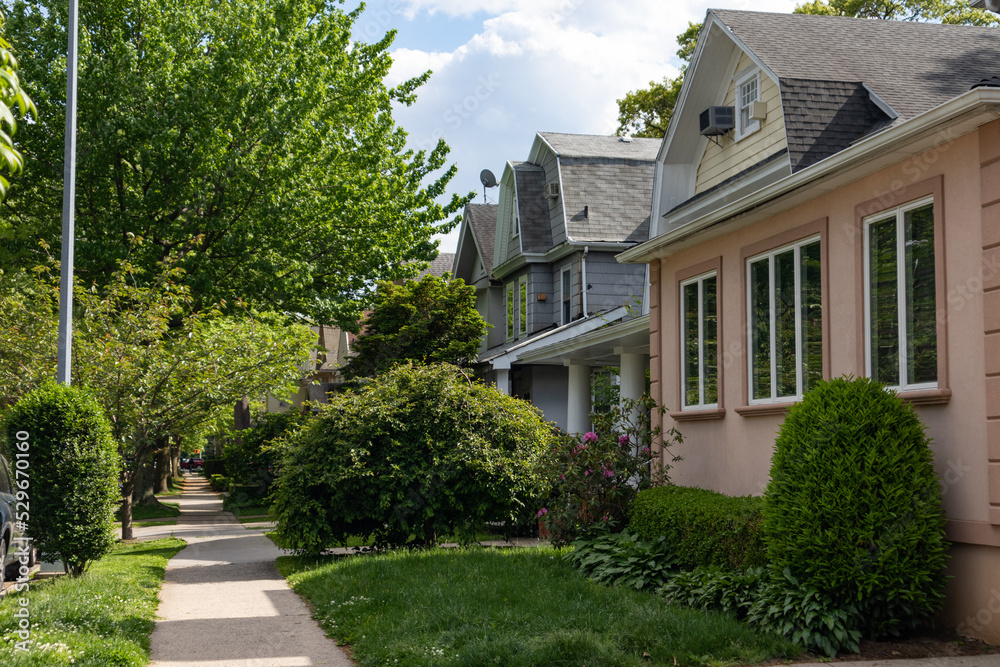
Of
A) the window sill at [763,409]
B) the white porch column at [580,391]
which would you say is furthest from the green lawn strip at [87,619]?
the white porch column at [580,391]

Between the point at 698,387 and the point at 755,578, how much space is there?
3.76 metres

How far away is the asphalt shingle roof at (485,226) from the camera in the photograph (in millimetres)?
28078

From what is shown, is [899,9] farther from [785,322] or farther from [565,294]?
[785,322]

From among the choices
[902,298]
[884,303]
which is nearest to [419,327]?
[884,303]

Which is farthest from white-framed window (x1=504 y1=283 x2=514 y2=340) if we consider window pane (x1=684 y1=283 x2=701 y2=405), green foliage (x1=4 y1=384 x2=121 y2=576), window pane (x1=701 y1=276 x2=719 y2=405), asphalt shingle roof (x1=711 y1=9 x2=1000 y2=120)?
green foliage (x1=4 y1=384 x2=121 y2=576)

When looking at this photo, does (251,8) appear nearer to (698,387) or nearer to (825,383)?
(698,387)

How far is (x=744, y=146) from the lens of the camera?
13.8 m

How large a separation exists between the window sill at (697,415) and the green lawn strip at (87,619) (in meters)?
6.13

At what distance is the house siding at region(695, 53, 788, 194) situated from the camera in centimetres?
1298

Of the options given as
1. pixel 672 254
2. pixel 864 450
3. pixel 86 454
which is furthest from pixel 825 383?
pixel 86 454

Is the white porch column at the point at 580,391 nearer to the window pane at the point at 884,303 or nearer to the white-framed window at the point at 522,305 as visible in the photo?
the white-framed window at the point at 522,305

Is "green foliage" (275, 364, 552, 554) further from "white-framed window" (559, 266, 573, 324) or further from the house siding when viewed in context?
"white-framed window" (559, 266, 573, 324)

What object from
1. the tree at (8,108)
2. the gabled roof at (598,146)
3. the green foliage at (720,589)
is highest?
the gabled roof at (598,146)

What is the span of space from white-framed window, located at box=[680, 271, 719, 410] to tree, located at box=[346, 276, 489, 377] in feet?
39.3
